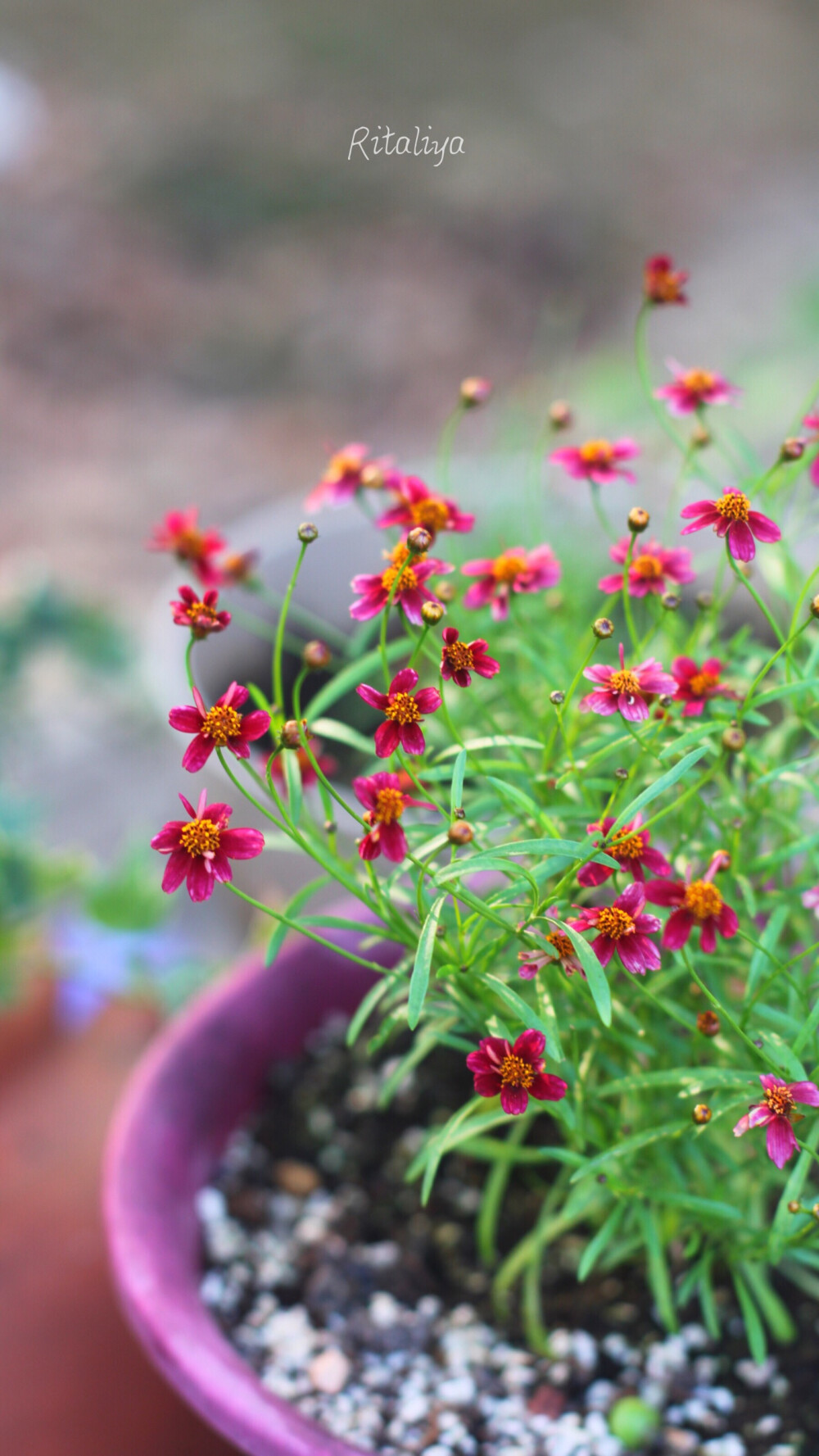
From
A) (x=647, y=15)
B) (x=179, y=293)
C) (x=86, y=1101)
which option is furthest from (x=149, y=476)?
(x=647, y=15)

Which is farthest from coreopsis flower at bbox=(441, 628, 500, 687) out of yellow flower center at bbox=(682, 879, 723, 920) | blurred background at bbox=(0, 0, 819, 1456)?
blurred background at bbox=(0, 0, 819, 1456)

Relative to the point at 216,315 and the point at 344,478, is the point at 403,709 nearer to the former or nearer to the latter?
the point at 344,478

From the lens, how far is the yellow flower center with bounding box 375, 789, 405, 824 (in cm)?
39

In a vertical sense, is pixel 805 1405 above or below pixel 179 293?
below

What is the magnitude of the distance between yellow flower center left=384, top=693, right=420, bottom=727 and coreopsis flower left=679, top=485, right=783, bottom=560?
113 mm

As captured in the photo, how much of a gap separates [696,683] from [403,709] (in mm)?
145

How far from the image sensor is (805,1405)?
53 centimetres

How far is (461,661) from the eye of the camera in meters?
0.40

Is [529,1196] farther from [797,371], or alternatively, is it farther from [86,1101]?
[797,371]

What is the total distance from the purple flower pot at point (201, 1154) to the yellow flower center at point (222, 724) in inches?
10.3

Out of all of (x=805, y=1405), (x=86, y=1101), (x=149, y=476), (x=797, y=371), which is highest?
(x=149, y=476)

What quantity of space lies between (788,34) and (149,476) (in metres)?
2.91

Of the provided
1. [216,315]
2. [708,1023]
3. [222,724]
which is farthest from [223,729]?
[216,315]

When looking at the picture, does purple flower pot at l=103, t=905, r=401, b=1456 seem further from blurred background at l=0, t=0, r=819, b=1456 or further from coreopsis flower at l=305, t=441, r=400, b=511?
coreopsis flower at l=305, t=441, r=400, b=511
